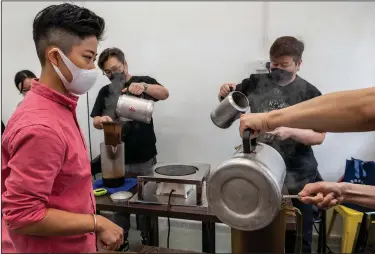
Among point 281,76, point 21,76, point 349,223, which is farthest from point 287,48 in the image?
point 21,76

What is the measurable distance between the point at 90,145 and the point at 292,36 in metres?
1.26

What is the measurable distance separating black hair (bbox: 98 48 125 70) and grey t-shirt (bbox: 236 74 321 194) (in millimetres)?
779

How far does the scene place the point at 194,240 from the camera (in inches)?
72.9

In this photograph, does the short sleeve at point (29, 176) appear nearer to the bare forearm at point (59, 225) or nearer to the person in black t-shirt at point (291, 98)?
the bare forearm at point (59, 225)

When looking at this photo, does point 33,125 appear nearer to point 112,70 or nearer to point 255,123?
point 255,123

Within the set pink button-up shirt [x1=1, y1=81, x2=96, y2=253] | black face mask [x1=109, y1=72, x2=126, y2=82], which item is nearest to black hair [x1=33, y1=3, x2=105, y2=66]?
pink button-up shirt [x1=1, y1=81, x2=96, y2=253]

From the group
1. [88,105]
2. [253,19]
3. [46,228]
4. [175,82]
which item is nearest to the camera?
[46,228]

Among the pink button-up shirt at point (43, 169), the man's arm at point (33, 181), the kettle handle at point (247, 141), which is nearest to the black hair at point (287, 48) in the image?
the kettle handle at point (247, 141)

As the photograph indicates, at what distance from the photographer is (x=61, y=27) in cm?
84

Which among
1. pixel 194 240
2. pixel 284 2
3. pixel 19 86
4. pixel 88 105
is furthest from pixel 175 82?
pixel 19 86

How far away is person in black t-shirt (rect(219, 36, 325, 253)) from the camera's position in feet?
4.49

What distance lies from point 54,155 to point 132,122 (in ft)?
3.38

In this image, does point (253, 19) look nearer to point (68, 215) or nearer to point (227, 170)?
point (227, 170)

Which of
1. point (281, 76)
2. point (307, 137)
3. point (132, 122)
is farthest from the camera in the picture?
point (132, 122)
